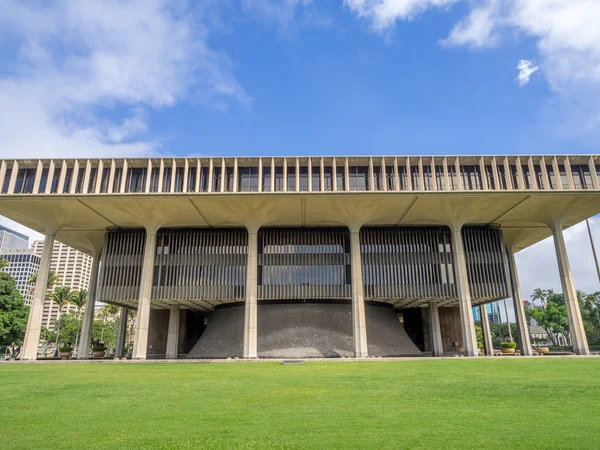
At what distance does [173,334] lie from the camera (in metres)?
42.9

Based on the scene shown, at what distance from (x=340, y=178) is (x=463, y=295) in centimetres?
1444

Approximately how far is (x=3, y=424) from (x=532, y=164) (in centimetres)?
3760

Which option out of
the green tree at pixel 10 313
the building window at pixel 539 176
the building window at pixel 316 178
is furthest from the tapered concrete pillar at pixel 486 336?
the green tree at pixel 10 313

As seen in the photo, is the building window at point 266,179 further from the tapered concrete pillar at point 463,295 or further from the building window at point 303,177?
the tapered concrete pillar at point 463,295

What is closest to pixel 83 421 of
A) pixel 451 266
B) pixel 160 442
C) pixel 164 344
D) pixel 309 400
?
pixel 160 442

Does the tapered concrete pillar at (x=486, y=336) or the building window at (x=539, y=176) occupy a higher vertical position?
the building window at (x=539, y=176)

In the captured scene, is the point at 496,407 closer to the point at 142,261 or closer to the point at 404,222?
the point at 404,222

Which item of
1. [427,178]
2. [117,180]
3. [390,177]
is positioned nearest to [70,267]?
[117,180]

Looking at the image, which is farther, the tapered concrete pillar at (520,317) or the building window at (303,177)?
the tapered concrete pillar at (520,317)

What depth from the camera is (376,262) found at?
37.4 m

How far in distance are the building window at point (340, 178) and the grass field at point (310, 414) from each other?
909 inches

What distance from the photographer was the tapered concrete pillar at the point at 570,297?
32.7m

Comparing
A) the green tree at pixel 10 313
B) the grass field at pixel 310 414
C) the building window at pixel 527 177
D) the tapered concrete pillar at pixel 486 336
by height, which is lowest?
the grass field at pixel 310 414

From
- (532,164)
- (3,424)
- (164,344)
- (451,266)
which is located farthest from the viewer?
(164,344)
